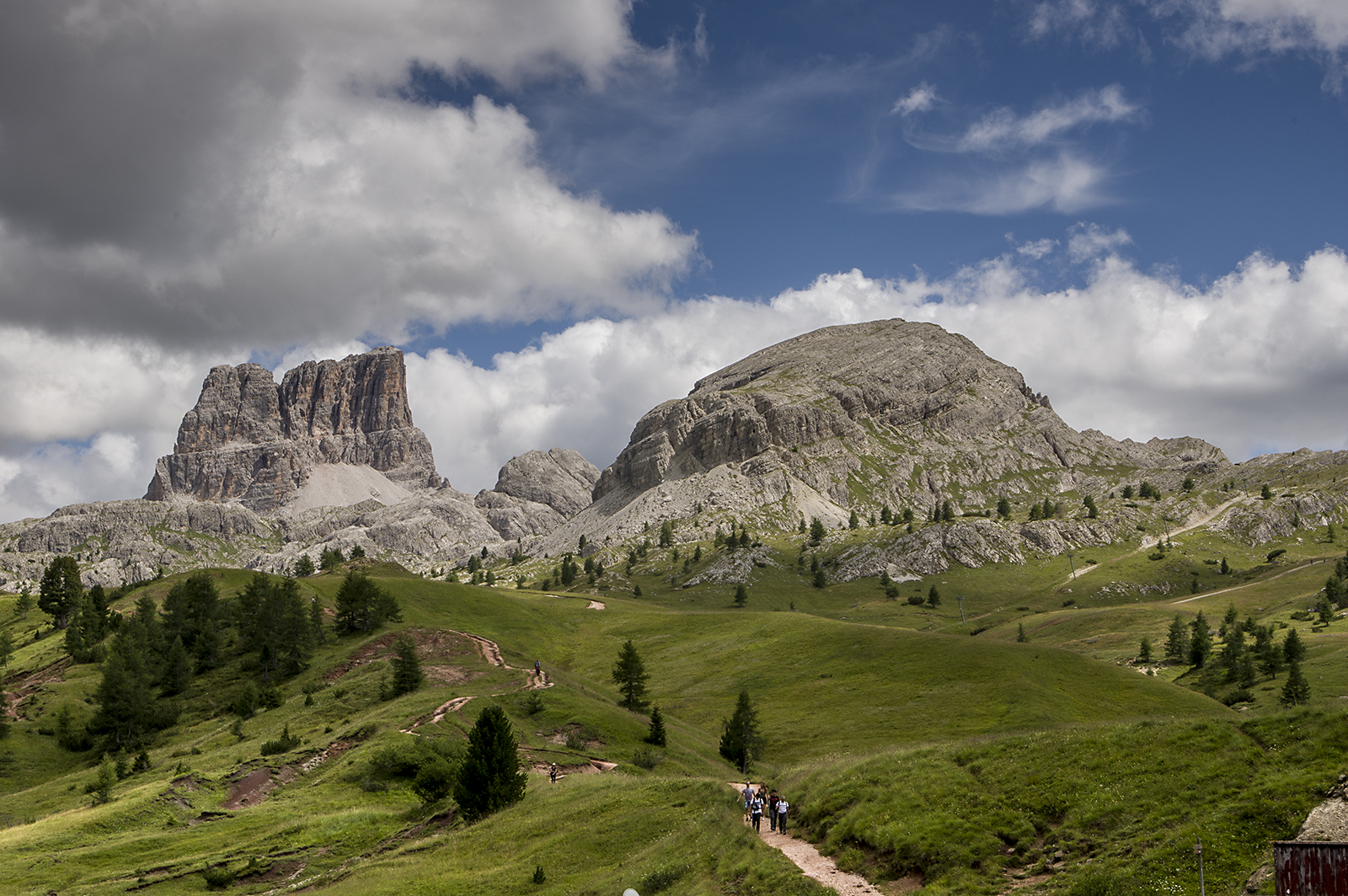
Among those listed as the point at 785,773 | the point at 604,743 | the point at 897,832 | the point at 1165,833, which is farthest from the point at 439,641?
the point at 1165,833

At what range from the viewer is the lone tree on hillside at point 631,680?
350ft

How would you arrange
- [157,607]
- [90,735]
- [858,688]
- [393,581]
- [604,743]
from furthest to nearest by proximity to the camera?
[393,581] → [157,607] → [858,688] → [90,735] → [604,743]

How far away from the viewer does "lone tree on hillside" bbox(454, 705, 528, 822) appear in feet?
183

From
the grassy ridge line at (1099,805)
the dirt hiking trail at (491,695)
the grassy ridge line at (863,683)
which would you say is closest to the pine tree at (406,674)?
the dirt hiking trail at (491,695)

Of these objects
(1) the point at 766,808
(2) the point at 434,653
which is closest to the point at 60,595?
(2) the point at 434,653

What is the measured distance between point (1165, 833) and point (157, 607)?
194687mm

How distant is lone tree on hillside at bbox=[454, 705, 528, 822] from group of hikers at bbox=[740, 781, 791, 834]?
22219 millimetres

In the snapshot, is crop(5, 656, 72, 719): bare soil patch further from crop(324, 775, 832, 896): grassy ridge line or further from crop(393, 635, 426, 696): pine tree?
crop(324, 775, 832, 896): grassy ridge line

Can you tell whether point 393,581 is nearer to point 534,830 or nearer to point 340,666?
point 340,666

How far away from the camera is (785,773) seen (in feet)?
154

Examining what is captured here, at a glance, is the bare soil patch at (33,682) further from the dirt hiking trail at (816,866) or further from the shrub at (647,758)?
the dirt hiking trail at (816,866)

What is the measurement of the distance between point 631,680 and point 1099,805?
8358 centimetres

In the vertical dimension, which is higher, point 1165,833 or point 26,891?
point 1165,833

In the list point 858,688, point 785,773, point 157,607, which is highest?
point 157,607
